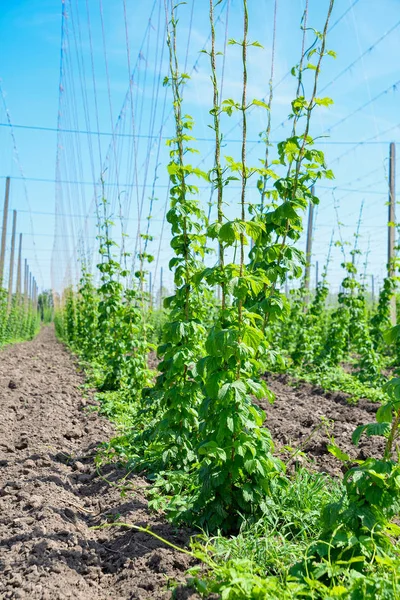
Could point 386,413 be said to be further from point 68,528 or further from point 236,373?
point 68,528

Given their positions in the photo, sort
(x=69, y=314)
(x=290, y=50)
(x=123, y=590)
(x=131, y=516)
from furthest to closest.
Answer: (x=69, y=314) → (x=290, y=50) → (x=131, y=516) → (x=123, y=590)

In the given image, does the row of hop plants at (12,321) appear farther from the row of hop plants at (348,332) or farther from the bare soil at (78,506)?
the bare soil at (78,506)

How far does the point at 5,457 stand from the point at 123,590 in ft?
7.37

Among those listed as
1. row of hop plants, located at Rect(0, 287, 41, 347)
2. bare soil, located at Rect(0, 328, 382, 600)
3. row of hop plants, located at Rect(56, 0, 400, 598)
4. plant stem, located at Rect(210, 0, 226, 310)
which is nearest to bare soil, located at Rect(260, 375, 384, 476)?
bare soil, located at Rect(0, 328, 382, 600)

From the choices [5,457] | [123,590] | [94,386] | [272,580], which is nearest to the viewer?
[272,580]

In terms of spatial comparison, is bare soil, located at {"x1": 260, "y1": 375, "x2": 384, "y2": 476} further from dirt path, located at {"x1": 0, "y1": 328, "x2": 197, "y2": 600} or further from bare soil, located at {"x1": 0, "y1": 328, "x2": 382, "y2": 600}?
dirt path, located at {"x1": 0, "y1": 328, "x2": 197, "y2": 600}

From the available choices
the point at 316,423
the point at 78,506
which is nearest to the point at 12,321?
the point at 316,423

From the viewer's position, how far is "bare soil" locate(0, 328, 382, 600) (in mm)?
2883

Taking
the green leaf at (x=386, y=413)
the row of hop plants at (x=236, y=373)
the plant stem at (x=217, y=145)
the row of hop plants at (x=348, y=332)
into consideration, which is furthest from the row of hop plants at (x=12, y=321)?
the green leaf at (x=386, y=413)

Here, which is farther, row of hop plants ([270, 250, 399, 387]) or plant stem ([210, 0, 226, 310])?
row of hop plants ([270, 250, 399, 387])

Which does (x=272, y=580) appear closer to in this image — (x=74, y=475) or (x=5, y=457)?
(x=74, y=475)

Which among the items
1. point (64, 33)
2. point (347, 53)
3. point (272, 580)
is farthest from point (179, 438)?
point (64, 33)

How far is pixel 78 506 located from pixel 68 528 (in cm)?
49

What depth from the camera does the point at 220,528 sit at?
3.41 metres
